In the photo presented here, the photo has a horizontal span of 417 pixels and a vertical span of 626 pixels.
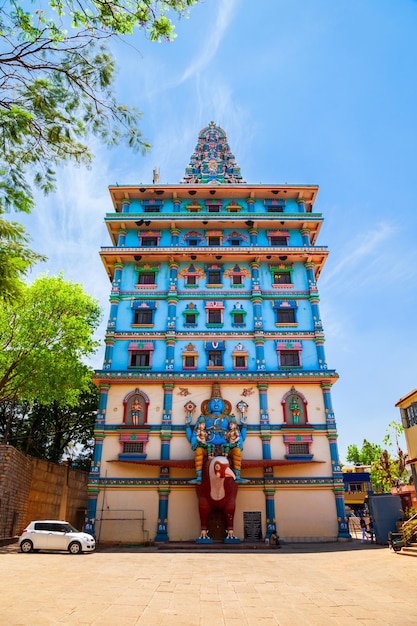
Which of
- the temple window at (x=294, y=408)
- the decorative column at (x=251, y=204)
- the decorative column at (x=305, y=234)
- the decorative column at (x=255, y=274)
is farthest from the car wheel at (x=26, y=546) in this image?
the decorative column at (x=251, y=204)

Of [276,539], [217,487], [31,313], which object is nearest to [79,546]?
[217,487]

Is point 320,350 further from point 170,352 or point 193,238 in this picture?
point 193,238

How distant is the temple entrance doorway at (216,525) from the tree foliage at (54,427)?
55.7 feet

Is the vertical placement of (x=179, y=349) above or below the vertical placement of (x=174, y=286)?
below

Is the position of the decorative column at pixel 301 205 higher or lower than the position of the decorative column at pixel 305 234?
higher

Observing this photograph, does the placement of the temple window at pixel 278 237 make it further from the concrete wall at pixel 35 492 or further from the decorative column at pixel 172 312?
the concrete wall at pixel 35 492

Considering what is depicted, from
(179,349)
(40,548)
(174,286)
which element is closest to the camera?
(40,548)

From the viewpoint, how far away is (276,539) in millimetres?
22547

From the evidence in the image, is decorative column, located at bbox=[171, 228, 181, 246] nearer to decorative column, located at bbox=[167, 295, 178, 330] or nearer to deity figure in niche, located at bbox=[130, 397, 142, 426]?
decorative column, located at bbox=[167, 295, 178, 330]

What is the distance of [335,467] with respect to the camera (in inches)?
1051

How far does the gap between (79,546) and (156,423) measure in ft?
30.4

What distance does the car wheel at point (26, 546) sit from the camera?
1911 centimetres

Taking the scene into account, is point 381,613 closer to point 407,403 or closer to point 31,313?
point 407,403

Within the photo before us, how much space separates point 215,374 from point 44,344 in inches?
433
